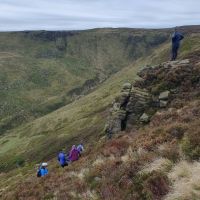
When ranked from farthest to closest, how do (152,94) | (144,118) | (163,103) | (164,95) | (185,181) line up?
(152,94), (164,95), (163,103), (144,118), (185,181)

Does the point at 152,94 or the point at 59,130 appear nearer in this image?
the point at 152,94

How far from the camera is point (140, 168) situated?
16.6m

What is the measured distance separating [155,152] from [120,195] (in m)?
3.73

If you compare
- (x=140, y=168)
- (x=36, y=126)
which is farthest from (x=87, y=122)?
(x=140, y=168)

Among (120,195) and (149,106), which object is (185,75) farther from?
(120,195)

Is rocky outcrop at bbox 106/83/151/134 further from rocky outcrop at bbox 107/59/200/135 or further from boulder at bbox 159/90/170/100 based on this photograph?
boulder at bbox 159/90/170/100

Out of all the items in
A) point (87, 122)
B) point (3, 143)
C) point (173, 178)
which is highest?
point (173, 178)

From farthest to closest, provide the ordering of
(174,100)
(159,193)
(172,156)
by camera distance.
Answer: (174,100) → (172,156) → (159,193)

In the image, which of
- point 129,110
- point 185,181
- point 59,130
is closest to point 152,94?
point 129,110

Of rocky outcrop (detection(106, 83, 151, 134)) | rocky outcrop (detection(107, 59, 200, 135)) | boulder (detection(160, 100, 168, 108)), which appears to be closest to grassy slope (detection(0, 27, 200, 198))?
rocky outcrop (detection(107, 59, 200, 135))

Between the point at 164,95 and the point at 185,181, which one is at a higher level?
the point at 185,181

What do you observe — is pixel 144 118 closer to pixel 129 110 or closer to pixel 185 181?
pixel 129 110

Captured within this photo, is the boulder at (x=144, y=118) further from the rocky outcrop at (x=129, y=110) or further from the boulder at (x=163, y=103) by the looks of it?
the boulder at (x=163, y=103)

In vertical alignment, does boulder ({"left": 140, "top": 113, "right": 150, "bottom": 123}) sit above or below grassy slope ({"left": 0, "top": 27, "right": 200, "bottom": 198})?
above
